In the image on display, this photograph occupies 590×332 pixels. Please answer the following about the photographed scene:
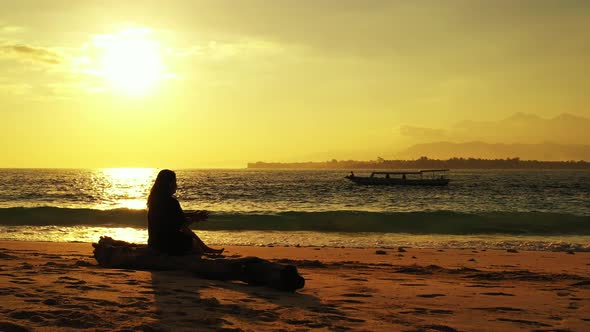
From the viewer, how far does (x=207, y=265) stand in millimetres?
8148

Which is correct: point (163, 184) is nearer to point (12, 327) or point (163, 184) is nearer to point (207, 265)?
point (207, 265)

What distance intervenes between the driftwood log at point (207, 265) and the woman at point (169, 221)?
190 mm

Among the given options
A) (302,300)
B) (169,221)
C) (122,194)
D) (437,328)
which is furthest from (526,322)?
→ (122,194)

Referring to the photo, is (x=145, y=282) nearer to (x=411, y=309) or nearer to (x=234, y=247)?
(x=411, y=309)

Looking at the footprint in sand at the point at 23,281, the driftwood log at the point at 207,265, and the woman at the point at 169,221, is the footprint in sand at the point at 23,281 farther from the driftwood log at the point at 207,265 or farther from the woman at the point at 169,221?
the woman at the point at 169,221

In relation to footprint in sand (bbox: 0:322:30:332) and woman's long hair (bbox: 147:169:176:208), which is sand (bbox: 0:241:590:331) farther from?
woman's long hair (bbox: 147:169:176:208)

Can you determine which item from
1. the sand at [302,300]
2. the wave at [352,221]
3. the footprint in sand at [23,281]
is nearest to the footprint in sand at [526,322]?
the sand at [302,300]

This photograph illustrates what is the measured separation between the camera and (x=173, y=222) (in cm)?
845

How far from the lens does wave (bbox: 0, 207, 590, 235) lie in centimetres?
2430

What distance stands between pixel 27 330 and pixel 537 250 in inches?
588

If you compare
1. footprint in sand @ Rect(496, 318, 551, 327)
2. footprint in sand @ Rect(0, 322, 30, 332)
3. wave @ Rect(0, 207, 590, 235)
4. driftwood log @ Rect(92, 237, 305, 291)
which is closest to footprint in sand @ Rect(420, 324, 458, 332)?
footprint in sand @ Rect(496, 318, 551, 327)

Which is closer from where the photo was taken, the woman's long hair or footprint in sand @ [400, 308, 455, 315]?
footprint in sand @ [400, 308, 455, 315]

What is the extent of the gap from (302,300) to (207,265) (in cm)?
197

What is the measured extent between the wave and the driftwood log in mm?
14729
